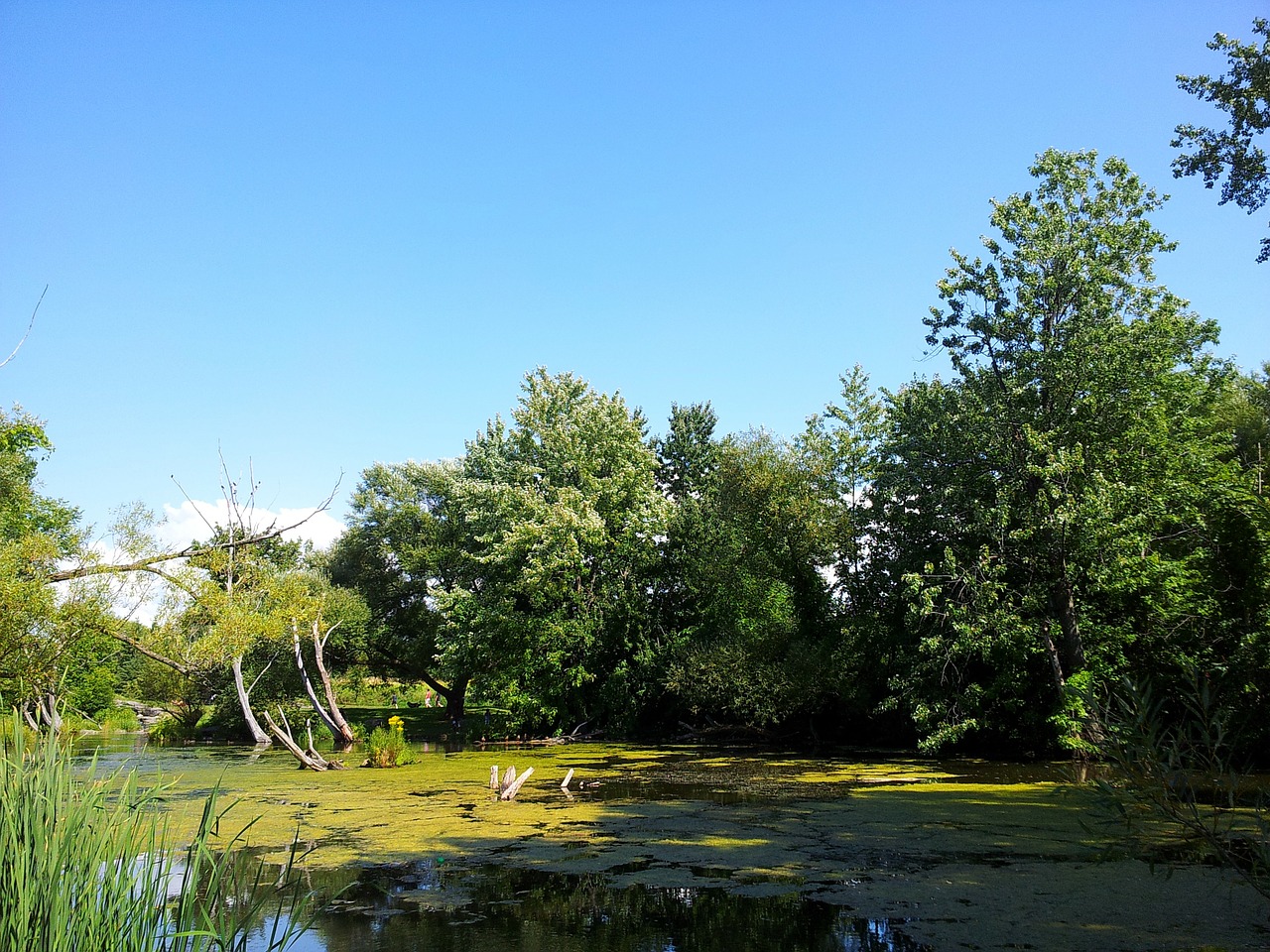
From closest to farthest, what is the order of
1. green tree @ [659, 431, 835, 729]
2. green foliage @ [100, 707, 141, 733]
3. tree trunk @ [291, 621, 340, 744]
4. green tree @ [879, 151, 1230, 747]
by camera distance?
green tree @ [879, 151, 1230, 747] < tree trunk @ [291, 621, 340, 744] < green tree @ [659, 431, 835, 729] < green foliage @ [100, 707, 141, 733]

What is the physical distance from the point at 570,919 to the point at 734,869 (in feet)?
6.28

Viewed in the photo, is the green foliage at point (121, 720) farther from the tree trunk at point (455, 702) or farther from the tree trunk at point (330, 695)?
the tree trunk at point (330, 695)

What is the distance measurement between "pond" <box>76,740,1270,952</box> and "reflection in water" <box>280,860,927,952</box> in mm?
23

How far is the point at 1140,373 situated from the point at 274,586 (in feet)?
63.8

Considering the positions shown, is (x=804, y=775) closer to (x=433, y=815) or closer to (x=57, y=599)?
(x=433, y=815)

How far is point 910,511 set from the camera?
1908 centimetres

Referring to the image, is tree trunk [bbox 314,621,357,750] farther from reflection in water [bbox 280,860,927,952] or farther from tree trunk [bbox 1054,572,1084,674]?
tree trunk [bbox 1054,572,1084,674]

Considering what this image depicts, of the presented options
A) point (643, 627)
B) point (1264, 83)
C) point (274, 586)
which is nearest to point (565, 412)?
point (643, 627)

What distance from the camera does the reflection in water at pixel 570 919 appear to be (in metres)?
5.75

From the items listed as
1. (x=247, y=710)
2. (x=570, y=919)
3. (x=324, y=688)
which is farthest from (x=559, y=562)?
(x=570, y=919)

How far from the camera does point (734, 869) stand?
25.0 ft

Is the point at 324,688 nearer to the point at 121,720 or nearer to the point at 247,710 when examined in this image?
the point at 247,710

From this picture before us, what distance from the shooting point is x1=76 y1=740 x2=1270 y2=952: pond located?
5.83 metres

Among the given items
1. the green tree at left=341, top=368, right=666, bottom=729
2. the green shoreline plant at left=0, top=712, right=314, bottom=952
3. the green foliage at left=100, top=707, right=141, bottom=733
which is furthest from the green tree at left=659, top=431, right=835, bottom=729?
the green foliage at left=100, top=707, right=141, bottom=733
